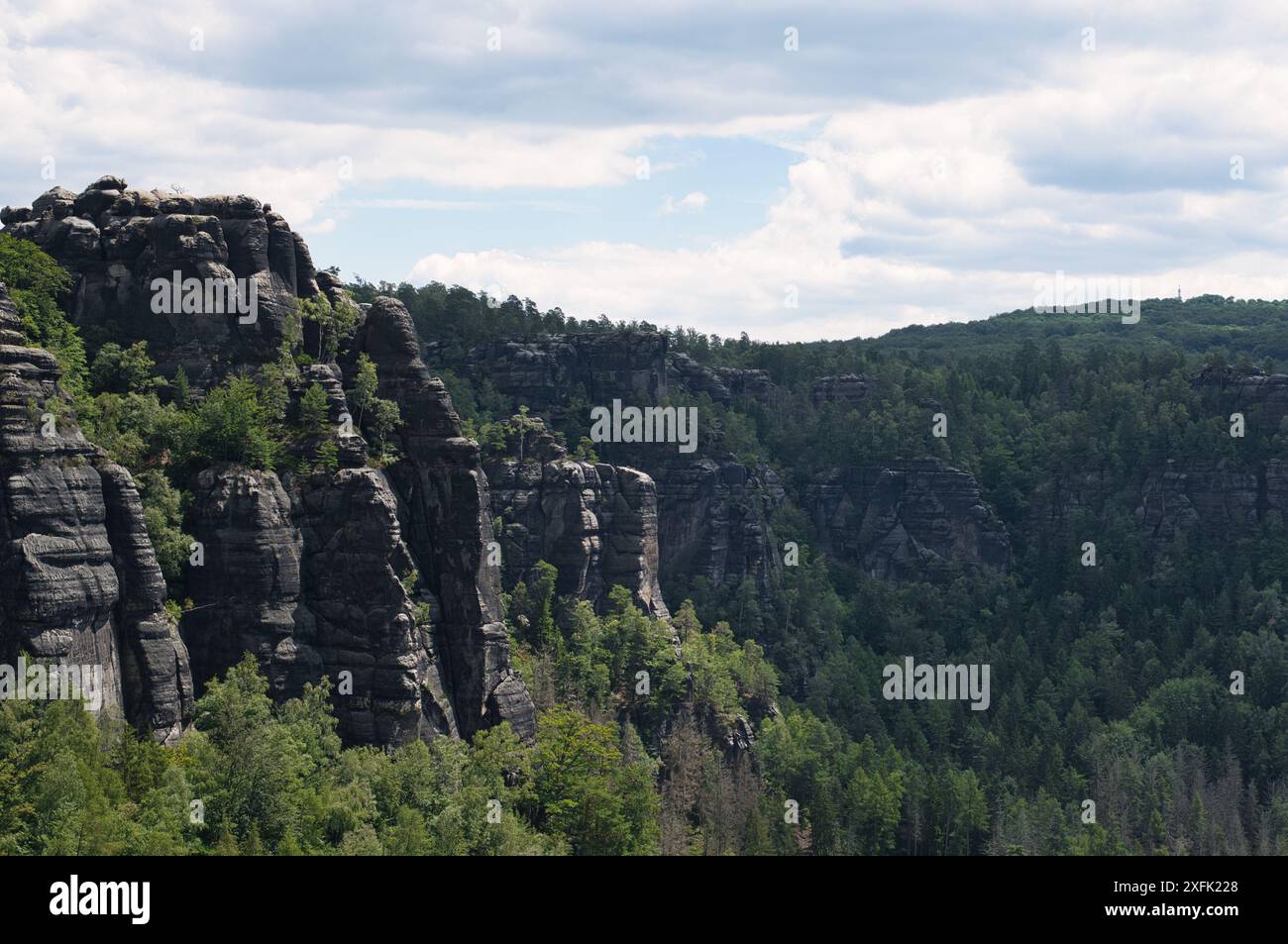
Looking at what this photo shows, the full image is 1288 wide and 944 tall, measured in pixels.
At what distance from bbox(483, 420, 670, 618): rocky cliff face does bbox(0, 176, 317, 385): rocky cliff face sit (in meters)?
39.3

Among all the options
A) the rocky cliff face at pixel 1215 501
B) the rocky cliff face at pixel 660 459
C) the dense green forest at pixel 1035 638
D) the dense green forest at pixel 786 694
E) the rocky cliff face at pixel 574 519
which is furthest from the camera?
the rocky cliff face at pixel 1215 501

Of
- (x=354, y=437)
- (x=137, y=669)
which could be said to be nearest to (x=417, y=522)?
(x=354, y=437)

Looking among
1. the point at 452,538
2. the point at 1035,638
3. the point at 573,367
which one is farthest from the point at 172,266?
the point at 1035,638

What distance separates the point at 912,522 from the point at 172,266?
11411 cm

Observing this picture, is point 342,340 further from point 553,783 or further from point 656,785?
point 656,785

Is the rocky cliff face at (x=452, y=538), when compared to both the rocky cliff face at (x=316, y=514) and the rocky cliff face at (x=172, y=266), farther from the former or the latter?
the rocky cliff face at (x=172, y=266)

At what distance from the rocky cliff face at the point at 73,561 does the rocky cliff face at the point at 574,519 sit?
170 ft

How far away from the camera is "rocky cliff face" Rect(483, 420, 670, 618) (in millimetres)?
126375

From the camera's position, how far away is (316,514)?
83.2 metres

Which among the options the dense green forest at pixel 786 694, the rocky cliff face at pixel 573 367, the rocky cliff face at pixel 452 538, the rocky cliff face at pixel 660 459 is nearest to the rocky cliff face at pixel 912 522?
the dense green forest at pixel 786 694

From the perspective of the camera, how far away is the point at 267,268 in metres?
89.7

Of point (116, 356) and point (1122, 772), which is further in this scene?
point (1122, 772)

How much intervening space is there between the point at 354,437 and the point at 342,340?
10.2 meters

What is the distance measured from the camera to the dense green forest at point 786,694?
7162 centimetres
